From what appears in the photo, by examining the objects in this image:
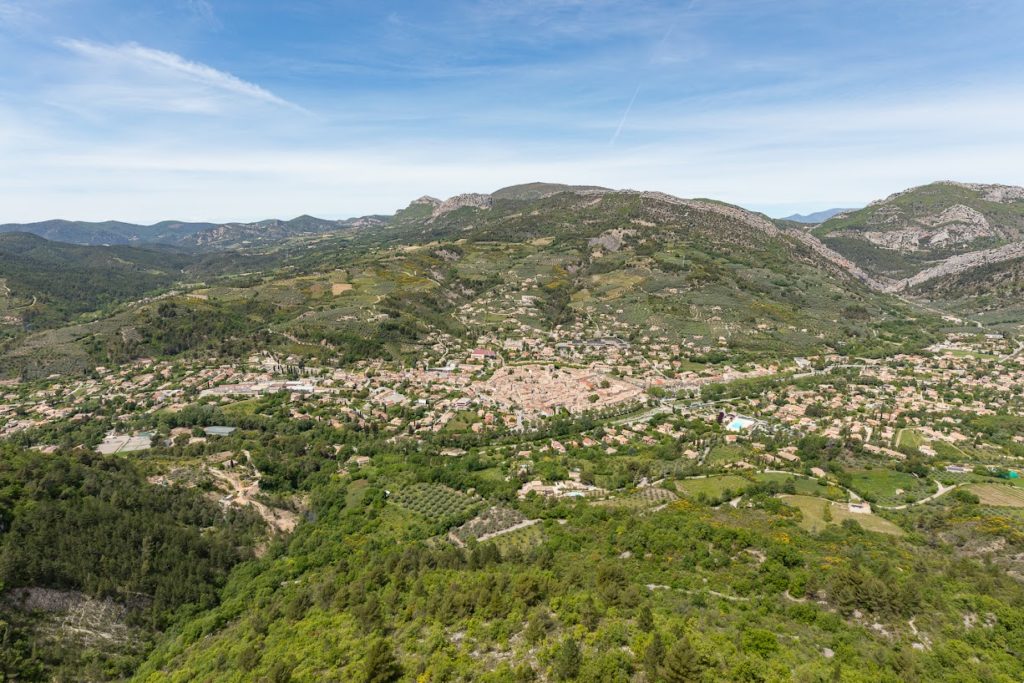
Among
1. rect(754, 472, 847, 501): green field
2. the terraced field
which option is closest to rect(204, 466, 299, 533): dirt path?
rect(754, 472, 847, 501): green field

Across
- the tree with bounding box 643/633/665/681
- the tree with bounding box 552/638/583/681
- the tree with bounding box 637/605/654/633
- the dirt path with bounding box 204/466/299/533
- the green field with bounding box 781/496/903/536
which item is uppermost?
the tree with bounding box 643/633/665/681

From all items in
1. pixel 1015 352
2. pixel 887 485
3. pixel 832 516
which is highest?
pixel 1015 352

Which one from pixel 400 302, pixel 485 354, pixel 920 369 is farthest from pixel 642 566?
pixel 400 302

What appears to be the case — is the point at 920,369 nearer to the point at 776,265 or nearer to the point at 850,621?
the point at 776,265

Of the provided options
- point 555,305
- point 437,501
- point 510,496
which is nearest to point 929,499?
point 510,496

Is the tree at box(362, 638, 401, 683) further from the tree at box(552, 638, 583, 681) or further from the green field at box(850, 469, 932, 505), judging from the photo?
the green field at box(850, 469, 932, 505)

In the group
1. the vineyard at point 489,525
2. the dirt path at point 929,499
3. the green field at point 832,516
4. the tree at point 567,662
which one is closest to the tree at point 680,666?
the tree at point 567,662

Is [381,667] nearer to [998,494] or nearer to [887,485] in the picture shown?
[887,485]
